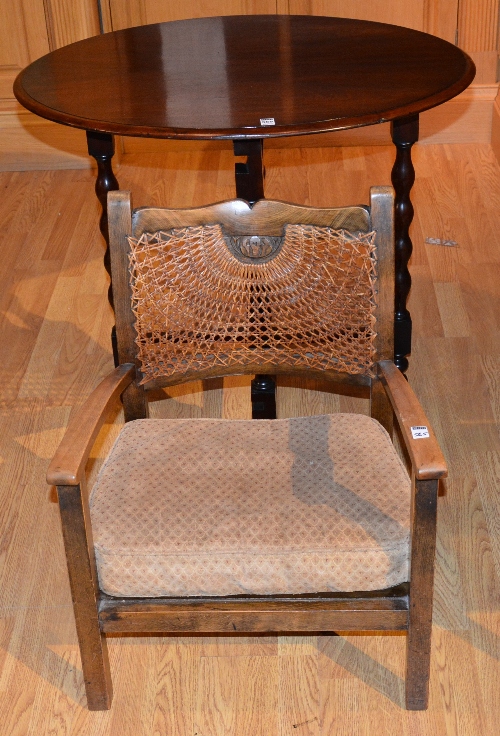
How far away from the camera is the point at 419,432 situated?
64.1 inches

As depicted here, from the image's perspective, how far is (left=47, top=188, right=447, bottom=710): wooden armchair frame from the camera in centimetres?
Result: 161

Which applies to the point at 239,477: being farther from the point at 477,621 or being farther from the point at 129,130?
the point at 129,130

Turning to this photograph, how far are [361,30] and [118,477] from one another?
1.52 meters

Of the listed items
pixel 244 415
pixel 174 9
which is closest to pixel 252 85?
pixel 244 415

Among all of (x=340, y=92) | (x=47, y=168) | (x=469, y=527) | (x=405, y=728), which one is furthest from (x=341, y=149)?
(x=405, y=728)

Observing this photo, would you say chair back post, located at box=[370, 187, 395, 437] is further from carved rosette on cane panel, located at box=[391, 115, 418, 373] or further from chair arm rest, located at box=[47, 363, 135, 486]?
carved rosette on cane panel, located at box=[391, 115, 418, 373]

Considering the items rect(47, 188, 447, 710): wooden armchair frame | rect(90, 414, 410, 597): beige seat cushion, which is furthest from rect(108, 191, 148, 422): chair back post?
rect(90, 414, 410, 597): beige seat cushion

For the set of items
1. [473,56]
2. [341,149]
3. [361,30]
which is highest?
[361,30]

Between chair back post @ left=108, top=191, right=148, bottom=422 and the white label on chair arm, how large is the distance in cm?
58

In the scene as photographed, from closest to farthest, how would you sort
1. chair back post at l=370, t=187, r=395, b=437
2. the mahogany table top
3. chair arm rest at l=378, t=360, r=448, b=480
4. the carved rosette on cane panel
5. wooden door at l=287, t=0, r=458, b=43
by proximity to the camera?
chair arm rest at l=378, t=360, r=448, b=480
chair back post at l=370, t=187, r=395, b=437
the mahogany table top
the carved rosette on cane panel
wooden door at l=287, t=0, r=458, b=43

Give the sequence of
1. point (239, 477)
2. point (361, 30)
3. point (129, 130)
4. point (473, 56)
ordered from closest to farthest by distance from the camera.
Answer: point (239, 477)
point (129, 130)
point (361, 30)
point (473, 56)

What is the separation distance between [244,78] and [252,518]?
116cm

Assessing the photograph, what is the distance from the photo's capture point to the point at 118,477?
178cm

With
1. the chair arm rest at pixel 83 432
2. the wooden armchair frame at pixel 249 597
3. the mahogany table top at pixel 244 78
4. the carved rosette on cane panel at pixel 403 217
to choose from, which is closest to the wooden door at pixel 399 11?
the mahogany table top at pixel 244 78
